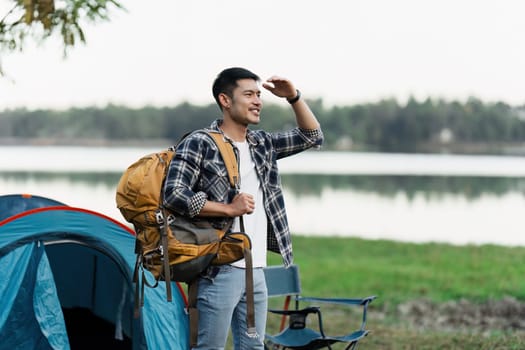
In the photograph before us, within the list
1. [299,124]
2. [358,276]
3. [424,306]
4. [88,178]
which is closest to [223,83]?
[299,124]

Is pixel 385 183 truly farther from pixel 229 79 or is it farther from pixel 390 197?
pixel 229 79

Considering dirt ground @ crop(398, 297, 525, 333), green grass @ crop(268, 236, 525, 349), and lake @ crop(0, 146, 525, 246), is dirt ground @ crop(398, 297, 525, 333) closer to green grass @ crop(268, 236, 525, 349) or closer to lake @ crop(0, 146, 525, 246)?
green grass @ crop(268, 236, 525, 349)

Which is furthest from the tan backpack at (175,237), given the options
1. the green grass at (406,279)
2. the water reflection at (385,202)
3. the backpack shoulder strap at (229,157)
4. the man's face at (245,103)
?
the water reflection at (385,202)

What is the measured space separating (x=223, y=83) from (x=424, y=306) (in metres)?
4.78

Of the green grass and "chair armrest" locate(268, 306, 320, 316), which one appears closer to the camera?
"chair armrest" locate(268, 306, 320, 316)

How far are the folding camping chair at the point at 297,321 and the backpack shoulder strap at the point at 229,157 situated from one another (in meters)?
1.58

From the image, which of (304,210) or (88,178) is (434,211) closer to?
(304,210)

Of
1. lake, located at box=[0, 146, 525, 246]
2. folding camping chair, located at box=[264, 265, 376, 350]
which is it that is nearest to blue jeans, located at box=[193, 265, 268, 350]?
folding camping chair, located at box=[264, 265, 376, 350]

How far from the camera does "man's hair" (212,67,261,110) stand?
310 cm

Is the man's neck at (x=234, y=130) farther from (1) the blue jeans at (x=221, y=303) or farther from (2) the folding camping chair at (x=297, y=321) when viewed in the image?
(2) the folding camping chair at (x=297, y=321)

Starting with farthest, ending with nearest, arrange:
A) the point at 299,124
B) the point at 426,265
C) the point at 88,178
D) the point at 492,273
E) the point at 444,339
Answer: the point at 88,178, the point at 426,265, the point at 492,273, the point at 444,339, the point at 299,124

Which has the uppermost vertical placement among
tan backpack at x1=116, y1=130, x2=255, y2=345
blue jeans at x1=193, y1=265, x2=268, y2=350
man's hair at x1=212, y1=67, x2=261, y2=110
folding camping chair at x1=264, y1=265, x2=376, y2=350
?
man's hair at x1=212, y1=67, x2=261, y2=110

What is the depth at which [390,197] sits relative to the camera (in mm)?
27328

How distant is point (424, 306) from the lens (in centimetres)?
736
